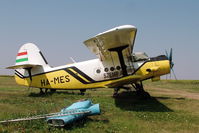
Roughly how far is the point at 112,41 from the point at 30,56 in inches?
290

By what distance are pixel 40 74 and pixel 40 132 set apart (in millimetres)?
8544

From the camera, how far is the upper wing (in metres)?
7.93

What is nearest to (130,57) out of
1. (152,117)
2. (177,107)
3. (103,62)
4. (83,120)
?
(103,62)

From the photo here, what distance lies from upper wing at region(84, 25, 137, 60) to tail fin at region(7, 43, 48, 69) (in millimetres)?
4766

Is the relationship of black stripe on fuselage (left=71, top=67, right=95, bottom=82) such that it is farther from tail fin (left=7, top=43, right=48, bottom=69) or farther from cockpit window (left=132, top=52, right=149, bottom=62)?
cockpit window (left=132, top=52, right=149, bottom=62)

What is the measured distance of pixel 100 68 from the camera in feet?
38.8

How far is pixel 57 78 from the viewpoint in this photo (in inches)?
496

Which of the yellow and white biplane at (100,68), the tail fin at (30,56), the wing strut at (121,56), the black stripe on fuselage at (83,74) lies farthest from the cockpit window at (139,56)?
the tail fin at (30,56)

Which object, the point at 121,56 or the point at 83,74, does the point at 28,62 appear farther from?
the point at 121,56

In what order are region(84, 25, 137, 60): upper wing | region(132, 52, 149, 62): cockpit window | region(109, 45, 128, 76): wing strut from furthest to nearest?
1. region(132, 52, 149, 62): cockpit window
2. region(109, 45, 128, 76): wing strut
3. region(84, 25, 137, 60): upper wing

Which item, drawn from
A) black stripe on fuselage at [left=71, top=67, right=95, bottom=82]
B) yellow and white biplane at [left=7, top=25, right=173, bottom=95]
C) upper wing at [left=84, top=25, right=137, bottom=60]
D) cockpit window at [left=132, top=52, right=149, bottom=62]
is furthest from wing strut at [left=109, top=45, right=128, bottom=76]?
black stripe on fuselage at [left=71, top=67, right=95, bottom=82]

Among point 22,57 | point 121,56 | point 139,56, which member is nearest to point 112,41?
point 121,56

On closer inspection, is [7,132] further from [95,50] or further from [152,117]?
[95,50]

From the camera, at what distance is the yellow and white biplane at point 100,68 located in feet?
32.3
